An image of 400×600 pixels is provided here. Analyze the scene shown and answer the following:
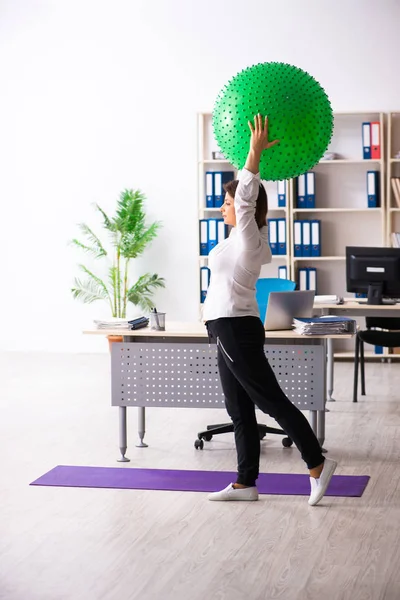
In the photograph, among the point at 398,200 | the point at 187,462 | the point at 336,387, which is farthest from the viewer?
the point at 398,200

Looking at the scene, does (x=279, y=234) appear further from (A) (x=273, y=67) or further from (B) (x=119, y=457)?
(A) (x=273, y=67)

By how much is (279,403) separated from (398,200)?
190 inches

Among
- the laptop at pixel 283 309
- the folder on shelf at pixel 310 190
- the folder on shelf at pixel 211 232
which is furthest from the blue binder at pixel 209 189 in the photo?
the laptop at pixel 283 309

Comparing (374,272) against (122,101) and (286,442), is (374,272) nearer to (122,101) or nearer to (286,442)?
(286,442)

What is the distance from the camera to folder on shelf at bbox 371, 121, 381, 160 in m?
8.45

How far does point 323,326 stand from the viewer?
4738mm

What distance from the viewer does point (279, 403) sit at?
407 cm

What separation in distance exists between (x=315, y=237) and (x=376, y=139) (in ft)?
3.38

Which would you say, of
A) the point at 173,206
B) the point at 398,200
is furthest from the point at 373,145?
the point at 173,206

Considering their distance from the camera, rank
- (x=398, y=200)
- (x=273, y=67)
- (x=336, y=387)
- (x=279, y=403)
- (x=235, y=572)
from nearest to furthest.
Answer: (x=235, y=572), (x=273, y=67), (x=279, y=403), (x=336, y=387), (x=398, y=200)

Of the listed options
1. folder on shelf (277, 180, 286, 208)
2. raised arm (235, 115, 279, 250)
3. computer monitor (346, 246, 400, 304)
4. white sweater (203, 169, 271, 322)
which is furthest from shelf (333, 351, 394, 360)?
raised arm (235, 115, 279, 250)

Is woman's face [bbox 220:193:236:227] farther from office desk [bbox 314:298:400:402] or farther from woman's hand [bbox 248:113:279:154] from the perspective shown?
office desk [bbox 314:298:400:402]

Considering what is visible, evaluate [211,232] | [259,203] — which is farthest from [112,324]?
[211,232]

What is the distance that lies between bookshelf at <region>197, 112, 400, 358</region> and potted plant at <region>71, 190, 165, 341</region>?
1.95ft
